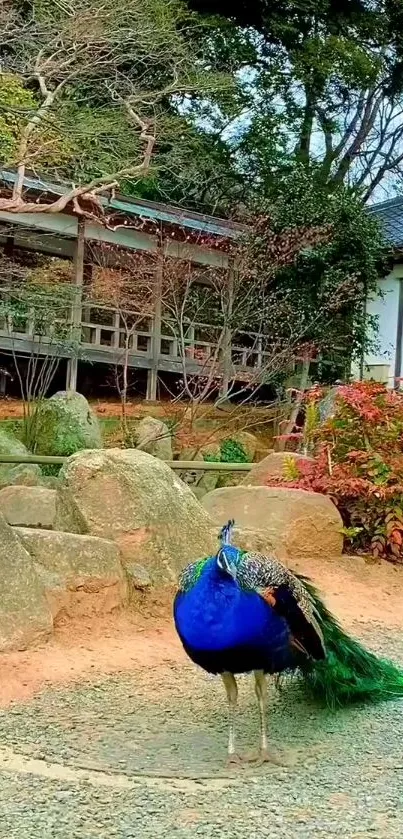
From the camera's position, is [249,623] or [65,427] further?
[65,427]

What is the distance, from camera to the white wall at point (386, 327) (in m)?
16.4

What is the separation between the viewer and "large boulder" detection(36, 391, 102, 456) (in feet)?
40.2

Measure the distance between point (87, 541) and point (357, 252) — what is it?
10890 mm

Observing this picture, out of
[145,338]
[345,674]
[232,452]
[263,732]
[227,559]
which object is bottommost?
[263,732]

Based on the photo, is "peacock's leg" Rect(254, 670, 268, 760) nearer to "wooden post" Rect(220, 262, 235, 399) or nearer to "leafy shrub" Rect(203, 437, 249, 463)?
"leafy shrub" Rect(203, 437, 249, 463)

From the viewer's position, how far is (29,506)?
714 centimetres

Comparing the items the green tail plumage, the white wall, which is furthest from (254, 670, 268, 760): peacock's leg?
the white wall

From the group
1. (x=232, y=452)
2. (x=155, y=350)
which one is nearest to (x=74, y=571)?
(x=232, y=452)

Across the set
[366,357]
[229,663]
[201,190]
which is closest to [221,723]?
[229,663]

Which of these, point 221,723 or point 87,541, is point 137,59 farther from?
point 221,723

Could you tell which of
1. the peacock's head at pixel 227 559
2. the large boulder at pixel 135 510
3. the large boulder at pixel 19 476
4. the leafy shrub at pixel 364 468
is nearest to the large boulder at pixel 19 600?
the large boulder at pixel 135 510

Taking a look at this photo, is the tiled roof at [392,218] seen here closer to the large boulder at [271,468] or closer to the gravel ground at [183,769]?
the large boulder at [271,468]

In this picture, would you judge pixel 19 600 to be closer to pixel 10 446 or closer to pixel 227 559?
pixel 227 559

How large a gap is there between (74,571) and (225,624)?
2191 mm
